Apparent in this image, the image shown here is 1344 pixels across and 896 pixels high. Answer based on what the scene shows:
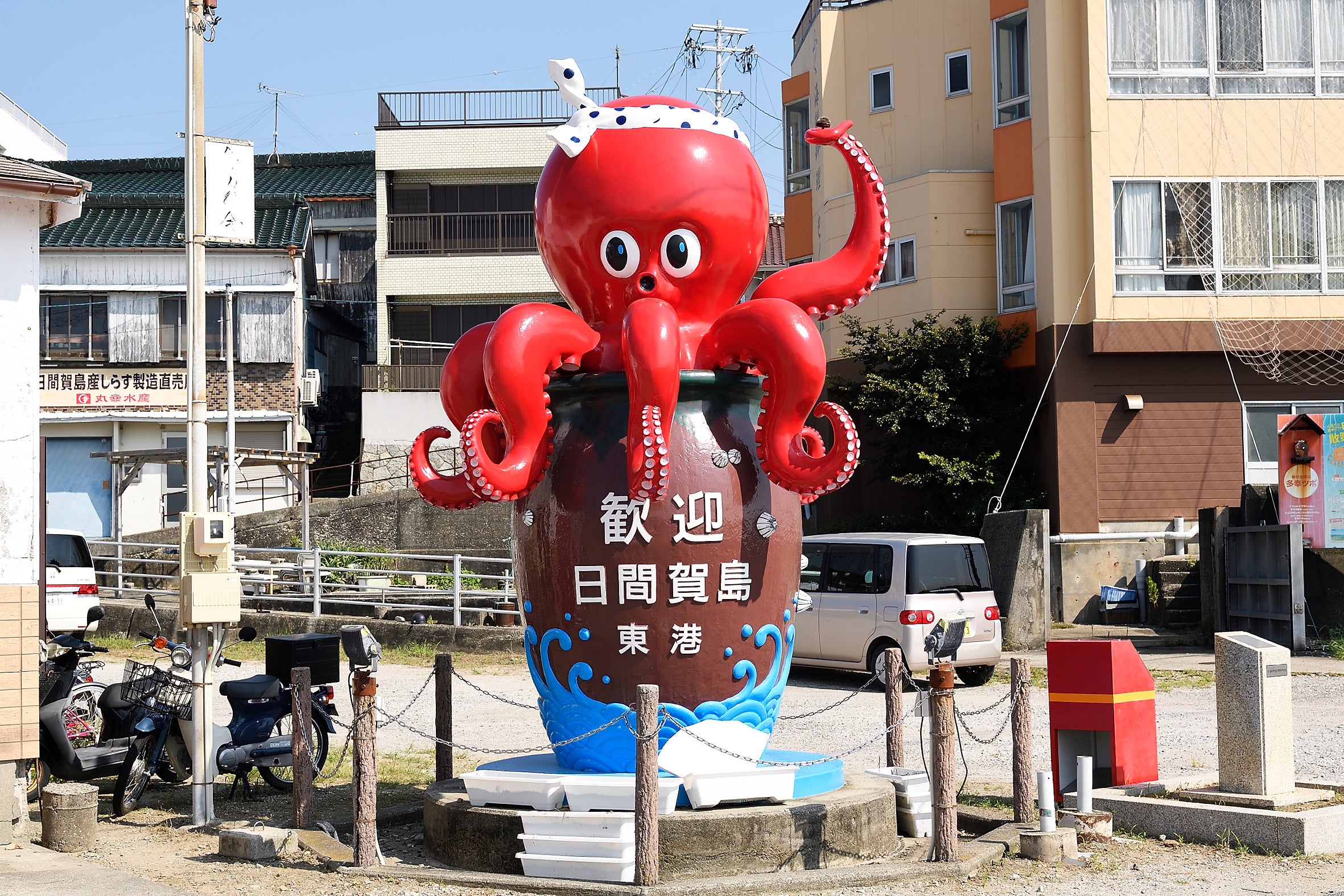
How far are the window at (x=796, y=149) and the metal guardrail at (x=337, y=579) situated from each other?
1110cm

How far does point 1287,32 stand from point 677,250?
746 inches

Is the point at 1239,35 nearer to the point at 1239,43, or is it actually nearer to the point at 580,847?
the point at 1239,43

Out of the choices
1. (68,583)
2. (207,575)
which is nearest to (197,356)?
(207,575)

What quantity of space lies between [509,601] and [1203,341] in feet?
39.9

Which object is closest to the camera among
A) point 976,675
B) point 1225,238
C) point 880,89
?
point 976,675

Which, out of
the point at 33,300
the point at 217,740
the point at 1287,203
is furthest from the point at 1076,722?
the point at 1287,203

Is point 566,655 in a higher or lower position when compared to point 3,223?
lower

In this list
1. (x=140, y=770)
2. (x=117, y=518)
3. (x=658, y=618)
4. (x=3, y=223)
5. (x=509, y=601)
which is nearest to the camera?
(x=658, y=618)

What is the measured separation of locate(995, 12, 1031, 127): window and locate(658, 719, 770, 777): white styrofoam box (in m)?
18.9

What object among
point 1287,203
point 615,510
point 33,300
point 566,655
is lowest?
point 566,655

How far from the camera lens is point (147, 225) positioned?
34.7 meters

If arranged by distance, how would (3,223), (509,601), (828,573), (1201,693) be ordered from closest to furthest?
(3,223)
(1201,693)
(828,573)
(509,601)

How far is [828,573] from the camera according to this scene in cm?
1733

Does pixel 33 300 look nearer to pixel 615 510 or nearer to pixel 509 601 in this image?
pixel 615 510
